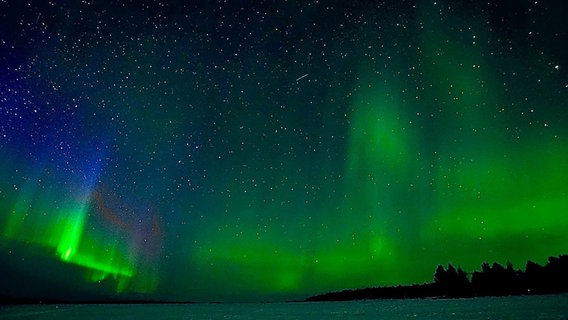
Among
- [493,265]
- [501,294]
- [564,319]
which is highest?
[493,265]

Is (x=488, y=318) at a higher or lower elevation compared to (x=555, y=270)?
lower

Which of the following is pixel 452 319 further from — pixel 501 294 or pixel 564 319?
pixel 501 294

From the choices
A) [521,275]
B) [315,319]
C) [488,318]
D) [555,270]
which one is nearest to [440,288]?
[521,275]

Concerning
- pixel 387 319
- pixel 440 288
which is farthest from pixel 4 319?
pixel 440 288

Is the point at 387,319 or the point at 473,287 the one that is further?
the point at 473,287

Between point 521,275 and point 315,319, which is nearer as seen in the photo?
point 315,319

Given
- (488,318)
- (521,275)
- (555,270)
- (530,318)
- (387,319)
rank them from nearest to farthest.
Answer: (530,318)
(488,318)
(387,319)
(555,270)
(521,275)

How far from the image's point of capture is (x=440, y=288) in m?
158

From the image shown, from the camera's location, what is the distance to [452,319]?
51.2 meters

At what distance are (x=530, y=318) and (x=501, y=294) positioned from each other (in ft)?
378

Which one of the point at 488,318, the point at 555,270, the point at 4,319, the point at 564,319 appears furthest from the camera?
the point at 555,270

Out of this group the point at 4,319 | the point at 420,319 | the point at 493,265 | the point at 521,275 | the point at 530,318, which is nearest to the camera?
the point at 530,318

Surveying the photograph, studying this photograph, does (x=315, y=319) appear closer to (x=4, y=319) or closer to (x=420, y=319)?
(x=420, y=319)

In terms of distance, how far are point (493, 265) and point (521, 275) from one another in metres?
11.2
